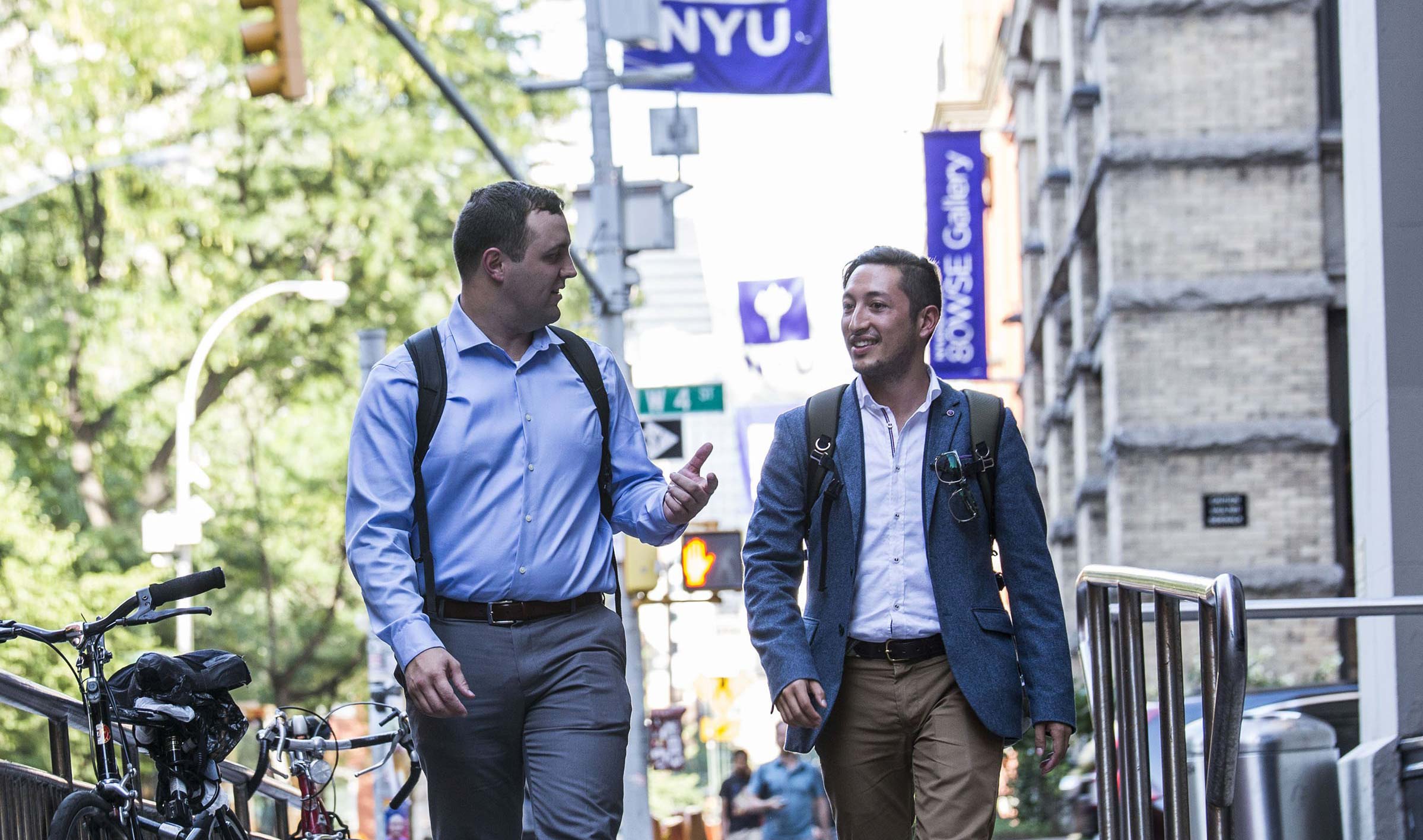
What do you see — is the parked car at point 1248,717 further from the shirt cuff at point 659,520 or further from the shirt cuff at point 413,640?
the shirt cuff at point 413,640

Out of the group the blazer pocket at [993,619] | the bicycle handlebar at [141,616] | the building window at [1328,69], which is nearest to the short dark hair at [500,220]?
the bicycle handlebar at [141,616]

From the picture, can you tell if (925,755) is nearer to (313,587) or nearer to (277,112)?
(277,112)

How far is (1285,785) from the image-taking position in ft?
24.1

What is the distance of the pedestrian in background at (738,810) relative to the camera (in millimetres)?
16062

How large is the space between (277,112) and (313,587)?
8612 mm

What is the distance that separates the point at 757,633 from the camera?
5.31 meters

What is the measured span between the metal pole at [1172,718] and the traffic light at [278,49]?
751cm

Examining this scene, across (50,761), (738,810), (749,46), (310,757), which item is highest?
(749,46)

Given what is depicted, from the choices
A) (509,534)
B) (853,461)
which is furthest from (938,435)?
(509,534)

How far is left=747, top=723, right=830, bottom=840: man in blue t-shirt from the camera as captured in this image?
626 inches

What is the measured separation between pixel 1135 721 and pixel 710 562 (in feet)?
36.5

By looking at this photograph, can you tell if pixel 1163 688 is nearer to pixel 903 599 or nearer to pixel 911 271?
pixel 903 599

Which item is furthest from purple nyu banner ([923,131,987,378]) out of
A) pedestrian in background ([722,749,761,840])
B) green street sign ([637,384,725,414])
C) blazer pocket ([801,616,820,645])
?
blazer pocket ([801,616,820,645])

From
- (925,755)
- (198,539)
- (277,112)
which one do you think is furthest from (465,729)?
(277,112)
